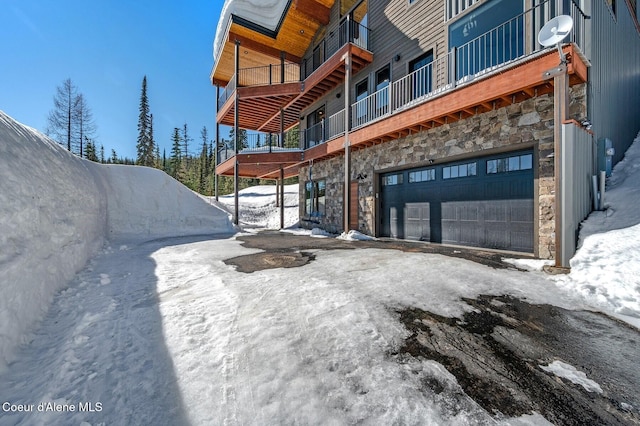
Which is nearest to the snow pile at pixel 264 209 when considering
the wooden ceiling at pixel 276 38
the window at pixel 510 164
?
the wooden ceiling at pixel 276 38

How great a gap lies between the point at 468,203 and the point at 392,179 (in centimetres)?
282

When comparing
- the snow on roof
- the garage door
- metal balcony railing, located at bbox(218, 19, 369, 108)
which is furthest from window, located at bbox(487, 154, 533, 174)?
the snow on roof

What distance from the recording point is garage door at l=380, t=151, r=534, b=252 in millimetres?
6008

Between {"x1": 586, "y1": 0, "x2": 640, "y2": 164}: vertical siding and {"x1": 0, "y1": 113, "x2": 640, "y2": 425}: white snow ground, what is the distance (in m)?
2.17

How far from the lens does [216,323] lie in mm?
2617

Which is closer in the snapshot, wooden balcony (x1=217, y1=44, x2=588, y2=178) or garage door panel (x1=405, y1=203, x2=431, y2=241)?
wooden balcony (x1=217, y1=44, x2=588, y2=178)

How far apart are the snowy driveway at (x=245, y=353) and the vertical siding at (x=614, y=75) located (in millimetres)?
4753

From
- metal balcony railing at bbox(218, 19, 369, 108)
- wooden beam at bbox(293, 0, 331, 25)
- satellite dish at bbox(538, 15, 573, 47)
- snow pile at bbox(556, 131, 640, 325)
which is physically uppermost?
wooden beam at bbox(293, 0, 331, 25)

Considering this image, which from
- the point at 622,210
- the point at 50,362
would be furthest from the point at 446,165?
the point at 50,362

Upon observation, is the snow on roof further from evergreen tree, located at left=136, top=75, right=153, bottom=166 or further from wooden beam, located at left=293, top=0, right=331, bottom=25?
evergreen tree, located at left=136, top=75, right=153, bottom=166

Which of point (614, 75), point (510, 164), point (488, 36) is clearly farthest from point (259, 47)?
point (614, 75)

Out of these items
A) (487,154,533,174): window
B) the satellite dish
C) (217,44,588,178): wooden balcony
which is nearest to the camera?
the satellite dish

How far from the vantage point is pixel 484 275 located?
4.12 m

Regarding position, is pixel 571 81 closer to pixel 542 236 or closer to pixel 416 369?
pixel 542 236
